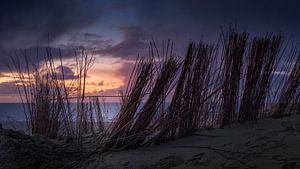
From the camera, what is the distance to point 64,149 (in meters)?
3.11

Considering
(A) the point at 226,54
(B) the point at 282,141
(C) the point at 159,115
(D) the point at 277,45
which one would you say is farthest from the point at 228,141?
(D) the point at 277,45

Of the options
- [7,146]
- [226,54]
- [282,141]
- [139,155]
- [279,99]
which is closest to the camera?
[282,141]

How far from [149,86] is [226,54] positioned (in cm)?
68

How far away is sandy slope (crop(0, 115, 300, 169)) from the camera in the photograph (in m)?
2.43

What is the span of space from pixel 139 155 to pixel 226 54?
104 centimetres

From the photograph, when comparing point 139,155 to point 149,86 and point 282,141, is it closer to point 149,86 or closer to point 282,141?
point 149,86

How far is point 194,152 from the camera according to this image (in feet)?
8.61

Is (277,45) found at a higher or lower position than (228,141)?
higher

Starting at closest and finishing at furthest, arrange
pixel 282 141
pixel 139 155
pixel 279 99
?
1. pixel 282 141
2. pixel 139 155
3. pixel 279 99

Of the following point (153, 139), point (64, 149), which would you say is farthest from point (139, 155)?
point (64, 149)

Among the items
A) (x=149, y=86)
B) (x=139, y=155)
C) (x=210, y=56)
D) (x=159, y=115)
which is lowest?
(x=139, y=155)

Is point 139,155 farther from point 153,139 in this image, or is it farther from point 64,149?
point 64,149

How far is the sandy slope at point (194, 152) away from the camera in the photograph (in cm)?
243

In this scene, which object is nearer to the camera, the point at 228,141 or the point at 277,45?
the point at 228,141
